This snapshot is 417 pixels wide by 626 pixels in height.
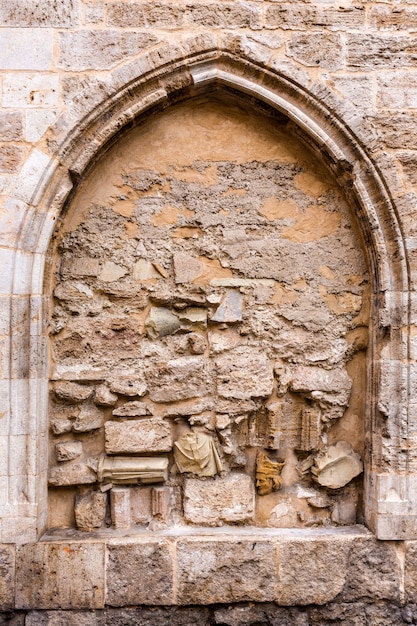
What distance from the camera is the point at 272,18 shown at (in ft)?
9.74

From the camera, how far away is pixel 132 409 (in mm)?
3158

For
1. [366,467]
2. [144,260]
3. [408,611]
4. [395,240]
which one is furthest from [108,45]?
[408,611]

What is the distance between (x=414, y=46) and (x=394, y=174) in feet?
2.53

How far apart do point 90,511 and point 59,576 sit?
381 millimetres

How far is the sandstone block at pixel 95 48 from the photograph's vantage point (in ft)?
9.56

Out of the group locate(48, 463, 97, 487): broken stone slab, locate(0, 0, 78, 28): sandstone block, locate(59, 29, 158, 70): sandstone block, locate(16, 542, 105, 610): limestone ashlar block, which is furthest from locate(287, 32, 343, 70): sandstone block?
locate(16, 542, 105, 610): limestone ashlar block

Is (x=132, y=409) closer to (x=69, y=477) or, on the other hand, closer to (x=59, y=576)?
(x=69, y=477)

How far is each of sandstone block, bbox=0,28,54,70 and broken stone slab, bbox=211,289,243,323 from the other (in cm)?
170

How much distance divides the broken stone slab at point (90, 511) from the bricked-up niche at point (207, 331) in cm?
1

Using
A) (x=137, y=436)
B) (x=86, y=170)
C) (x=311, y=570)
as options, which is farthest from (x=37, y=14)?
(x=311, y=570)

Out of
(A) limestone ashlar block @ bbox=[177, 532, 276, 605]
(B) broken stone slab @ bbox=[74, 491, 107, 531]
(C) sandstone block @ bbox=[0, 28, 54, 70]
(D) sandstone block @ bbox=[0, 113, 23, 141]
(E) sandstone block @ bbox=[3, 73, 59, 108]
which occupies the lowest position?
(A) limestone ashlar block @ bbox=[177, 532, 276, 605]

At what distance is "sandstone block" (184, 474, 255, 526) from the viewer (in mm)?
3170

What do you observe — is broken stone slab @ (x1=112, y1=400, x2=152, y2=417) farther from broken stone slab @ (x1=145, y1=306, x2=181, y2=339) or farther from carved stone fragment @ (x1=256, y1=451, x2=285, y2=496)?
carved stone fragment @ (x1=256, y1=451, x2=285, y2=496)

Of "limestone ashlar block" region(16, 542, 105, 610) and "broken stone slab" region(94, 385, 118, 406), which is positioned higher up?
"broken stone slab" region(94, 385, 118, 406)
